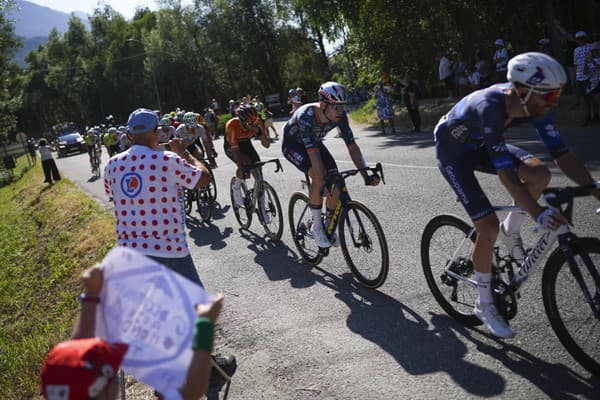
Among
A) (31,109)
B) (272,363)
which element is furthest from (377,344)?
(31,109)

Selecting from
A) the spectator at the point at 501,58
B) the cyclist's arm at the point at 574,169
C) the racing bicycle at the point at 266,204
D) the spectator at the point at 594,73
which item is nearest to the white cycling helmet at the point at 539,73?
the cyclist's arm at the point at 574,169

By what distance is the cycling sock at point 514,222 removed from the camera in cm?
421

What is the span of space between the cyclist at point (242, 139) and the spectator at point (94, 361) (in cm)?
619

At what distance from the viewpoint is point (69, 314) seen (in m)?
7.87

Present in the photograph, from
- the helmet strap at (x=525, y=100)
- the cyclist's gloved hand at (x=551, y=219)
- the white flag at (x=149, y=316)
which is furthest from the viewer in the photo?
the helmet strap at (x=525, y=100)

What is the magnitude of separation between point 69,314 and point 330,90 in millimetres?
4906

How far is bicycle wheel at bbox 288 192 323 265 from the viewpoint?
6.99 meters

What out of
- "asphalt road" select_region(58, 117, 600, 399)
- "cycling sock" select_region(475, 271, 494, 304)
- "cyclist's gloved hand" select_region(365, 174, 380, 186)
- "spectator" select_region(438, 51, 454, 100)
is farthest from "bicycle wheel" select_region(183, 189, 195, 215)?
"spectator" select_region(438, 51, 454, 100)

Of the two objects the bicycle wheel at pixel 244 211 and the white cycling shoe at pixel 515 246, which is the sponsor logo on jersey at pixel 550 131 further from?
the bicycle wheel at pixel 244 211

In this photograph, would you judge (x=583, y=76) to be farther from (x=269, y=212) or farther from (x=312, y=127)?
(x=312, y=127)

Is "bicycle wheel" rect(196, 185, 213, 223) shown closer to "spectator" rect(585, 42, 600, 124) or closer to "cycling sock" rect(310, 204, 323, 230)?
"cycling sock" rect(310, 204, 323, 230)

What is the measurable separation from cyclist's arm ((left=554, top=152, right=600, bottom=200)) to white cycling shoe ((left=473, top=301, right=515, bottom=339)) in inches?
43.8

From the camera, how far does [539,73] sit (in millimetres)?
3553

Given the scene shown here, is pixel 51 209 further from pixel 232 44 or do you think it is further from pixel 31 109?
pixel 31 109
